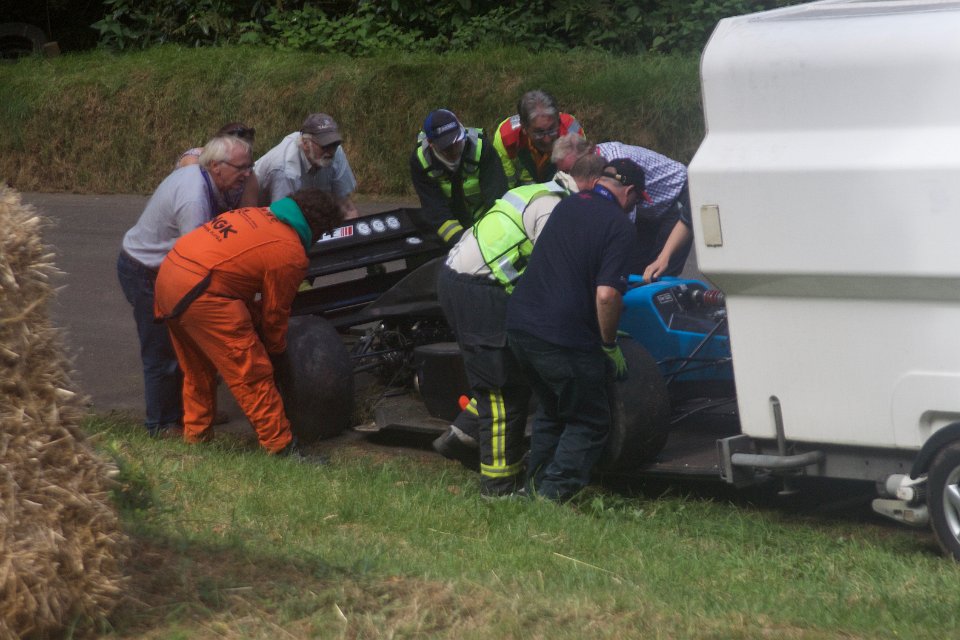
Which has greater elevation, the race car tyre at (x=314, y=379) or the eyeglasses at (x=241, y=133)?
the eyeglasses at (x=241, y=133)

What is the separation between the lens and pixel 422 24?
723 inches

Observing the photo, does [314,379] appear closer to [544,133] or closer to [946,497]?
[544,133]

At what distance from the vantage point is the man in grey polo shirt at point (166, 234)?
23.8 feet

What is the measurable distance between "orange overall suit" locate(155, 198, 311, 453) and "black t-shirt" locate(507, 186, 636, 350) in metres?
1.47

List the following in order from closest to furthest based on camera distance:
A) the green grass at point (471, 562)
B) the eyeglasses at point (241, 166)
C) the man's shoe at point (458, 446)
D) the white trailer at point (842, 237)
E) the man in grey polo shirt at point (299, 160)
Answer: the green grass at point (471, 562)
the white trailer at point (842, 237)
the man's shoe at point (458, 446)
the eyeglasses at point (241, 166)
the man in grey polo shirt at point (299, 160)

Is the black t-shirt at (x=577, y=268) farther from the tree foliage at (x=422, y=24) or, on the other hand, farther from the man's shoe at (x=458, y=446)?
the tree foliage at (x=422, y=24)

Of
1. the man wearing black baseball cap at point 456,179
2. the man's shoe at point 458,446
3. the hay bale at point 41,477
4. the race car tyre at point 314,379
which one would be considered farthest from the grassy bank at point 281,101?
the hay bale at point 41,477

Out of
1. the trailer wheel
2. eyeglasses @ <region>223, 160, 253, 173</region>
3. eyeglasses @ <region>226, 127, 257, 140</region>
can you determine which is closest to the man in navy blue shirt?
the trailer wheel

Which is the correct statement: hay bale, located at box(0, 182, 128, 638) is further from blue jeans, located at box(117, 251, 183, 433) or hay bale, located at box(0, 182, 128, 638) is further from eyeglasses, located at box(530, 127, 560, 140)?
eyeglasses, located at box(530, 127, 560, 140)

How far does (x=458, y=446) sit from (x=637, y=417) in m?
1.17

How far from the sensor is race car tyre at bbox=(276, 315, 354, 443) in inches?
285

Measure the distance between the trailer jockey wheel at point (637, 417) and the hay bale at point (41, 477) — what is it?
9.05 ft

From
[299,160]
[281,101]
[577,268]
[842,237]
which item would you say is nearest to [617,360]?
[577,268]

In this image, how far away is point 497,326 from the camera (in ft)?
20.6
